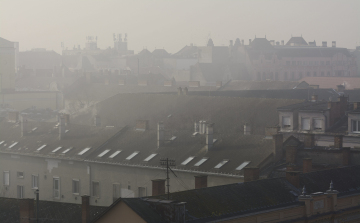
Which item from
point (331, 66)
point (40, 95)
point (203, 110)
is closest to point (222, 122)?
point (203, 110)

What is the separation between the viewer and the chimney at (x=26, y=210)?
3256 cm

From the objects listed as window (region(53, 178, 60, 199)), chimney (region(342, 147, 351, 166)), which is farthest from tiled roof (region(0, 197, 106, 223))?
chimney (region(342, 147, 351, 166))

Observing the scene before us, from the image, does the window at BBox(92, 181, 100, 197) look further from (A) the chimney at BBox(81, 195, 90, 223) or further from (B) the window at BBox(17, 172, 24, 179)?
(A) the chimney at BBox(81, 195, 90, 223)

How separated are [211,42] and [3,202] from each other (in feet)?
431

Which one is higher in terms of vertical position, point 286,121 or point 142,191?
point 286,121

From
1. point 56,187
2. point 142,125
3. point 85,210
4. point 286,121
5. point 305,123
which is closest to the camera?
point 85,210

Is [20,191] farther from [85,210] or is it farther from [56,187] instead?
[85,210]

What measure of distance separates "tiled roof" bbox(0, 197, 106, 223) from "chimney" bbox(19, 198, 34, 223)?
57cm

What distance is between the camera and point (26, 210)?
32.6 m

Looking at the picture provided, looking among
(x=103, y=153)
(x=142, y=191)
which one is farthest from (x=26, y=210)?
(x=103, y=153)

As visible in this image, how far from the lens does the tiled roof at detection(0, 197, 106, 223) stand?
107 ft

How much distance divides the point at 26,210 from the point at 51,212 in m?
1.35

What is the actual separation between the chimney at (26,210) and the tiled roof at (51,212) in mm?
568

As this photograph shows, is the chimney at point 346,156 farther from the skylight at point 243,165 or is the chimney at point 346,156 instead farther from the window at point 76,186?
the window at point 76,186
